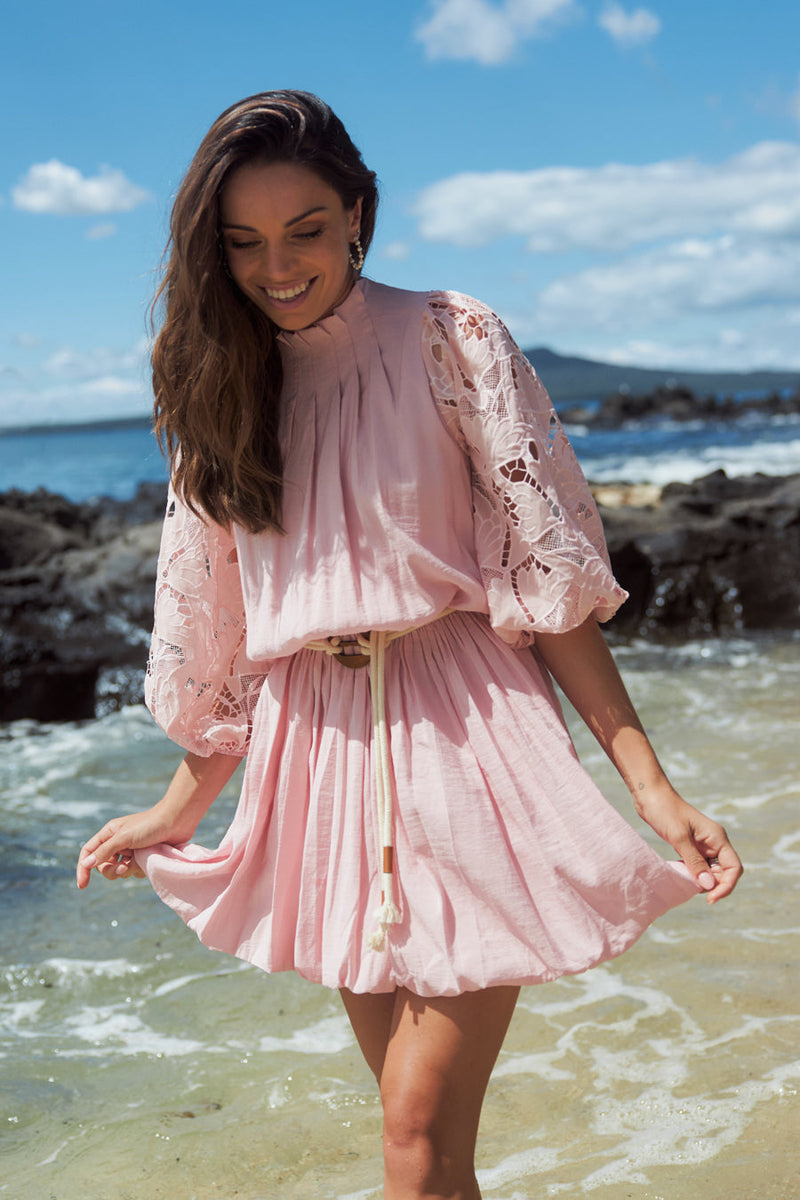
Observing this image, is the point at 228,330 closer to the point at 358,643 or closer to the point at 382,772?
the point at 358,643

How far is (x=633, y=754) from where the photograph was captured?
179 centimetres

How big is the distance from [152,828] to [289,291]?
94cm

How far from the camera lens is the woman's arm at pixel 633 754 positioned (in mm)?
1755

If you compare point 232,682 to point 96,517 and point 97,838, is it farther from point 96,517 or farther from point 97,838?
point 96,517

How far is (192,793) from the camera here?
2109mm

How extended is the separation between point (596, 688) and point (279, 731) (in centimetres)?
50

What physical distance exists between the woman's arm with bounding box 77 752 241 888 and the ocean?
1.08 m

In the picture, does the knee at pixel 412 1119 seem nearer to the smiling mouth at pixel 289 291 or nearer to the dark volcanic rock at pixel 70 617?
the smiling mouth at pixel 289 291

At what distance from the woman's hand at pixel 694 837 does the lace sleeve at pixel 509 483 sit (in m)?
0.29

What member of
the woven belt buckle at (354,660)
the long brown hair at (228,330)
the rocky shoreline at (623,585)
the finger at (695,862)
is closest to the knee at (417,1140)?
the finger at (695,862)

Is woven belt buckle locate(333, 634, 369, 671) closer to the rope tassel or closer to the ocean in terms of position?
the rope tassel

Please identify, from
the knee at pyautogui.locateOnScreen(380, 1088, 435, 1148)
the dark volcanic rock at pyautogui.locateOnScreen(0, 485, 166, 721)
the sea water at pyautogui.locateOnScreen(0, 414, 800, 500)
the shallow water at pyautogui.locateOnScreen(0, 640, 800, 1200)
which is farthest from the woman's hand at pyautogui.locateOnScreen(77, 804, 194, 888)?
the sea water at pyautogui.locateOnScreen(0, 414, 800, 500)

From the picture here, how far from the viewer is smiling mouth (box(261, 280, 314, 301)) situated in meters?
1.84

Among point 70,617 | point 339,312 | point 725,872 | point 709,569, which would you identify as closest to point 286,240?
point 339,312
